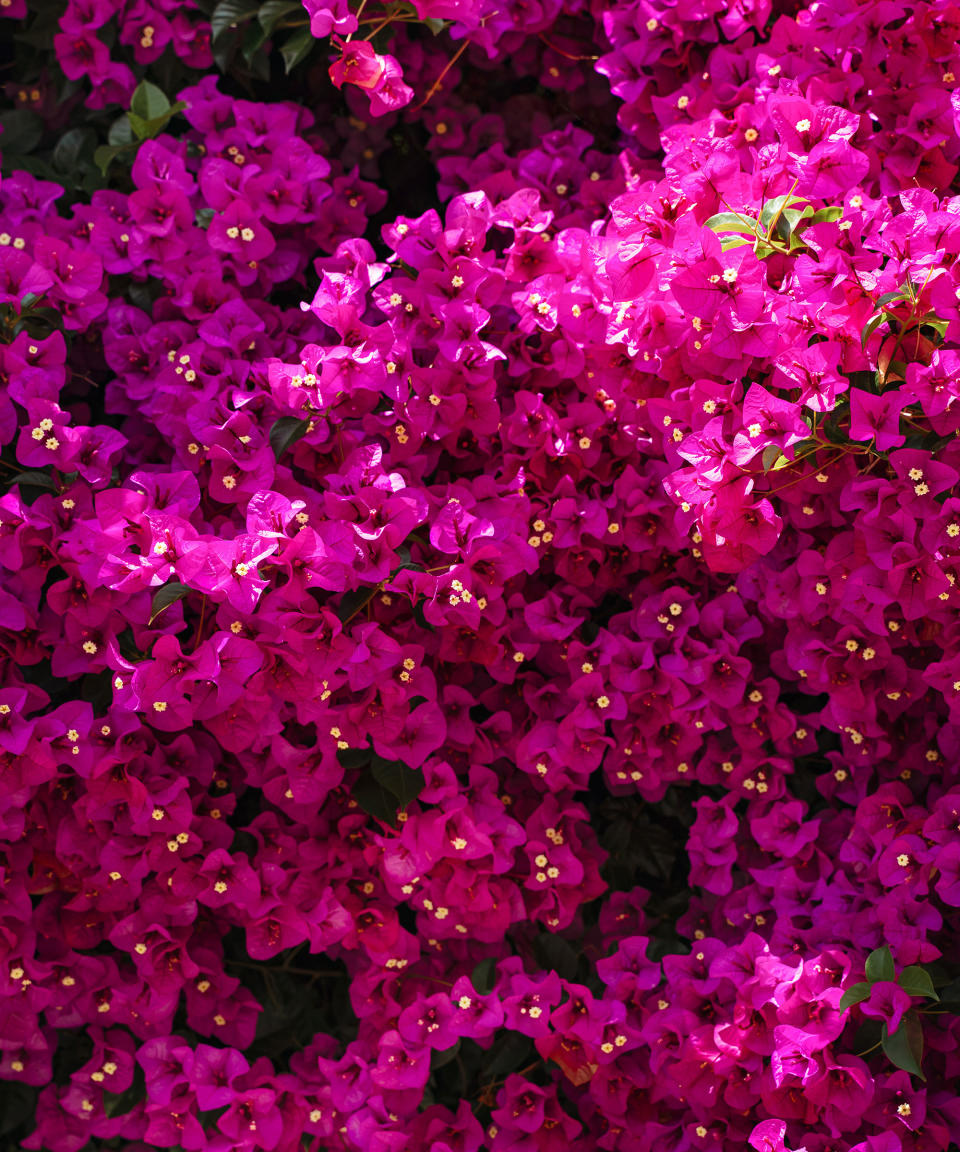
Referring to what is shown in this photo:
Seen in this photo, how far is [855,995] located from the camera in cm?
139

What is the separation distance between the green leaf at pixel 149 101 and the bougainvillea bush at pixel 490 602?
2 cm

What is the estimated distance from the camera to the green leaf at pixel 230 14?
5.84 ft

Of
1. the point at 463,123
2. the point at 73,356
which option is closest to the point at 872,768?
the point at 463,123

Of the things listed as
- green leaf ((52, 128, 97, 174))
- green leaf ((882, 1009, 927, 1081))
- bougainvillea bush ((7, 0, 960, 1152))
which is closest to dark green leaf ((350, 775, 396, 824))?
bougainvillea bush ((7, 0, 960, 1152))

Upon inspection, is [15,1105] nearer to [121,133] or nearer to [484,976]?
[484,976]

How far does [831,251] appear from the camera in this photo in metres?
1.37

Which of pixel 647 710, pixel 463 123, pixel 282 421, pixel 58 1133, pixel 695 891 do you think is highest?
pixel 463 123

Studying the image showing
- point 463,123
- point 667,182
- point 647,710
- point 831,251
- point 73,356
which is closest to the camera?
point 831,251

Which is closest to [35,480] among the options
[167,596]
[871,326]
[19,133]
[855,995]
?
[167,596]

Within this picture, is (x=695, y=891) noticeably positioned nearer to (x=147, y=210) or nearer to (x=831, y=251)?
(x=831, y=251)

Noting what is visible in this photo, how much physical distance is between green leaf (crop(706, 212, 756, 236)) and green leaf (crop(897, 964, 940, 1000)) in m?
0.89

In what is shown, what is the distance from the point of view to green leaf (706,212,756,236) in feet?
4.59

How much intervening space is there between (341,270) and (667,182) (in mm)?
467

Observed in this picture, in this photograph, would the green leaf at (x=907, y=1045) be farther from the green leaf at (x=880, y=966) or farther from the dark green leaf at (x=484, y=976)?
the dark green leaf at (x=484, y=976)
